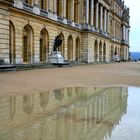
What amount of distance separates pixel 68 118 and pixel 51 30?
1419 inches

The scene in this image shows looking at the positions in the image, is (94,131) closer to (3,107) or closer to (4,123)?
(4,123)

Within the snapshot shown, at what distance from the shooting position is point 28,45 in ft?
123

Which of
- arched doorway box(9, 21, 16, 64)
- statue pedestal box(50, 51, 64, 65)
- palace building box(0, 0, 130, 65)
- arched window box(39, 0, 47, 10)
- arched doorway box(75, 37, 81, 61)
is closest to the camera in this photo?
palace building box(0, 0, 130, 65)

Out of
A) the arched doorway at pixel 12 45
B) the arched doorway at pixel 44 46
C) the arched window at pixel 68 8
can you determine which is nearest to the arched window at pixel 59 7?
the arched window at pixel 68 8

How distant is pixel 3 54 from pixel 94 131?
21.6 m

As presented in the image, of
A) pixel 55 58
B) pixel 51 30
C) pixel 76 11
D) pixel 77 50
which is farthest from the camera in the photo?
pixel 77 50

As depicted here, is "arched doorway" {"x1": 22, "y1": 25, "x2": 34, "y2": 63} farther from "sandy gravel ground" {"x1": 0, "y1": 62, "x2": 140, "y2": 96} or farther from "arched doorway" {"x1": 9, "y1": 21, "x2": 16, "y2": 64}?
"sandy gravel ground" {"x1": 0, "y1": 62, "x2": 140, "y2": 96}

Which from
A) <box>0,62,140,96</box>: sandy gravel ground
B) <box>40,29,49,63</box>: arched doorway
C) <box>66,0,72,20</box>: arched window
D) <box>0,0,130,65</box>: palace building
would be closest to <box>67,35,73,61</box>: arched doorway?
<box>0,0,130,65</box>: palace building

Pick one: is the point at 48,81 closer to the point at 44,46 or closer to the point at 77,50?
the point at 44,46

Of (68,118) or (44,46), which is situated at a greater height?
(44,46)

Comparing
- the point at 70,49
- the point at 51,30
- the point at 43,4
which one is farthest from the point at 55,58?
the point at 70,49

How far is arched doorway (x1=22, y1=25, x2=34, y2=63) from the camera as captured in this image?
36.9 m

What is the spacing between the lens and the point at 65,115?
25.7 ft

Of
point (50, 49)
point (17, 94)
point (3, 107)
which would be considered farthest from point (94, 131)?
point (50, 49)
